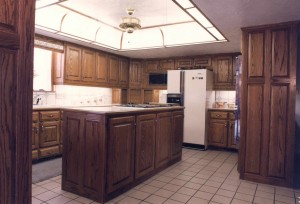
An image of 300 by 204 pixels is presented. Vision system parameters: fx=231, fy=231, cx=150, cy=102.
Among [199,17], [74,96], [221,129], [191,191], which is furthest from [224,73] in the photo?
[74,96]

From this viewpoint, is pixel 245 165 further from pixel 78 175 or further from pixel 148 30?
pixel 148 30

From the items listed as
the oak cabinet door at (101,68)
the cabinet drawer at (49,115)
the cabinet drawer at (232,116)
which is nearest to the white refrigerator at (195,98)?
the cabinet drawer at (232,116)

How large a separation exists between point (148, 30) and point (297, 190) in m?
3.95

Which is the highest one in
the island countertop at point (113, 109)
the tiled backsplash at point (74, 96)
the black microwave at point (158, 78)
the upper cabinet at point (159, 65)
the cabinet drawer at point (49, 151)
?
the upper cabinet at point (159, 65)

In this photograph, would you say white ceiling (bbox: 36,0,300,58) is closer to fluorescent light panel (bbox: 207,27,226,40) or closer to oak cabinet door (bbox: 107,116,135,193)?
fluorescent light panel (bbox: 207,27,226,40)

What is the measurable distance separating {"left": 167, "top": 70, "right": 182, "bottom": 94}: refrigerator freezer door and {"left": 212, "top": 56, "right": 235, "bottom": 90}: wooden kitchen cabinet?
3.10 feet

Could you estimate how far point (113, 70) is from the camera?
6.07m

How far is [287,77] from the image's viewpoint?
10.6ft

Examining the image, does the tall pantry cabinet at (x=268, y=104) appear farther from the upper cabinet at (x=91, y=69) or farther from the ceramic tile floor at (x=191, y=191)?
the upper cabinet at (x=91, y=69)

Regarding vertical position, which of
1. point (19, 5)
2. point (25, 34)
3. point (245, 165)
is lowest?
point (245, 165)

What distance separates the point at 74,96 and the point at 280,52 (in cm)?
420

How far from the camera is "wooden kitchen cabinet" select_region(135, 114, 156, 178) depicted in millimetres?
3051

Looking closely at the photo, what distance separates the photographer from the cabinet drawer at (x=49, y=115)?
13.1 ft

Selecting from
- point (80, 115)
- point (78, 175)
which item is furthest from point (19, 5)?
point (78, 175)
